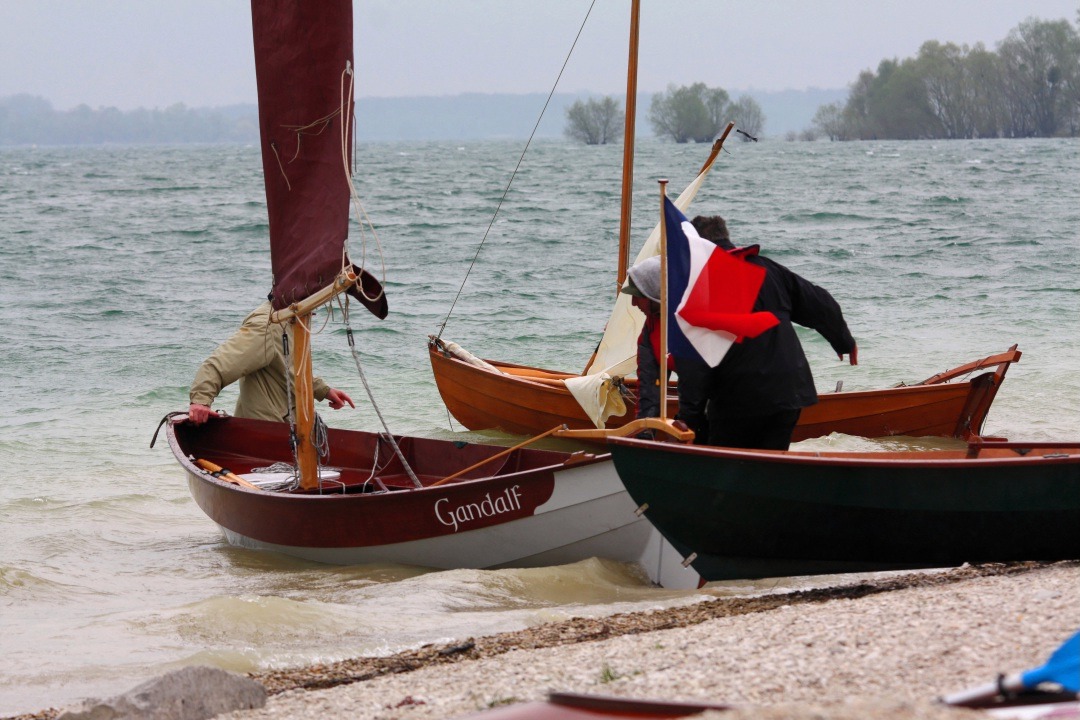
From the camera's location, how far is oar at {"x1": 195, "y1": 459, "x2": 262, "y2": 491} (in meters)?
8.14

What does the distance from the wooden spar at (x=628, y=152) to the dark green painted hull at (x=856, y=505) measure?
4855 mm

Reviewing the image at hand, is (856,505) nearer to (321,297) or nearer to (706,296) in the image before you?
(706,296)

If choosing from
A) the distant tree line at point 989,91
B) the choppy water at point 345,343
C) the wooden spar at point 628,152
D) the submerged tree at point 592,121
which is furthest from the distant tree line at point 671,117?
the wooden spar at point 628,152

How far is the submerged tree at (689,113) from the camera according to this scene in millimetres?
160625

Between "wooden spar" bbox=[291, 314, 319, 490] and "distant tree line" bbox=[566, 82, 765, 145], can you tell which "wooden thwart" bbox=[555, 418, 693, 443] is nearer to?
"wooden spar" bbox=[291, 314, 319, 490]

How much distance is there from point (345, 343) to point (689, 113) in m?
146

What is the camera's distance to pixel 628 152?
1098cm

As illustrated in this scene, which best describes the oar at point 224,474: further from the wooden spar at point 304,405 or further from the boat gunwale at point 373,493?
the wooden spar at point 304,405

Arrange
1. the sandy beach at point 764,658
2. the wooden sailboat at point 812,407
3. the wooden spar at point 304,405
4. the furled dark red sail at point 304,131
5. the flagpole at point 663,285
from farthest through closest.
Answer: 1. the wooden sailboat at point 812,407
2. the wooden spar at point 304,405
3. the furled dark red sail at point 304,131
4. the flagpole at point 663,285
5. the sandy beach at point 764,658

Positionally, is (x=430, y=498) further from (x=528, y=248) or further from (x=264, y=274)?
(x=528, y=248)

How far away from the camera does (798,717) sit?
10.7ft

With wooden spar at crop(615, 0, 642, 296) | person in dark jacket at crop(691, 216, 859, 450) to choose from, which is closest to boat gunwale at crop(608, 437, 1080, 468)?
person in dark jacket at crop(691, 216, 859, 450)

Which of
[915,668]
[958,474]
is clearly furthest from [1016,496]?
[915,668]

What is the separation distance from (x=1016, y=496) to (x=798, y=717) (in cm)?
282
